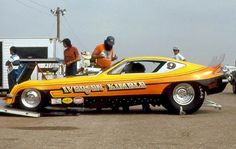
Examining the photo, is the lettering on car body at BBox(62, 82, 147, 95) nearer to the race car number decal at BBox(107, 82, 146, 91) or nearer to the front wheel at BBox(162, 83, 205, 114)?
the race car number decal at BBox(107, 82, 146, 91)

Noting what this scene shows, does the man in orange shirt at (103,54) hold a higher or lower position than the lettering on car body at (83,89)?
higher

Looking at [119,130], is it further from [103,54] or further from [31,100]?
[103,54]

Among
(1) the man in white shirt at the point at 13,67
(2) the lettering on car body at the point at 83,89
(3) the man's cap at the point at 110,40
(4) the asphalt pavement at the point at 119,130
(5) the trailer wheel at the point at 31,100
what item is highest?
(3) the man's cap at the point at 110,40

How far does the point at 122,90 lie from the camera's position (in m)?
12.0

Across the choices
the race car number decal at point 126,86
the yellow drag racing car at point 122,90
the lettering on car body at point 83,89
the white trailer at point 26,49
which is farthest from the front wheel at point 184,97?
the white trailer at point 26,49

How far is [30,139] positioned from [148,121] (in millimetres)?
3136

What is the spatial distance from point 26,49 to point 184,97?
11629 mm

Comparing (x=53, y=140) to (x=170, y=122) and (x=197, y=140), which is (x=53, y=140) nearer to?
(x=197, y=140)

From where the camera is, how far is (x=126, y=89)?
12.0 m

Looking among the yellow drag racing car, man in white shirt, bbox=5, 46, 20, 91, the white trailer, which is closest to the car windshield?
the yellow drag racing car

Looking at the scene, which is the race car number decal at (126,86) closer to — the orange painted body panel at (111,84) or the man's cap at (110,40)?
the orange painted body panel at (111,84)

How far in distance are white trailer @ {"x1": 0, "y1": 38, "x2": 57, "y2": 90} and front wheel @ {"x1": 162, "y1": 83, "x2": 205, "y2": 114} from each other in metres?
11.4

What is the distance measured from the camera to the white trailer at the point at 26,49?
22156 mm

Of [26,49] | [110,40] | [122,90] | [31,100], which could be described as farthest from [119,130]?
[26,49]
